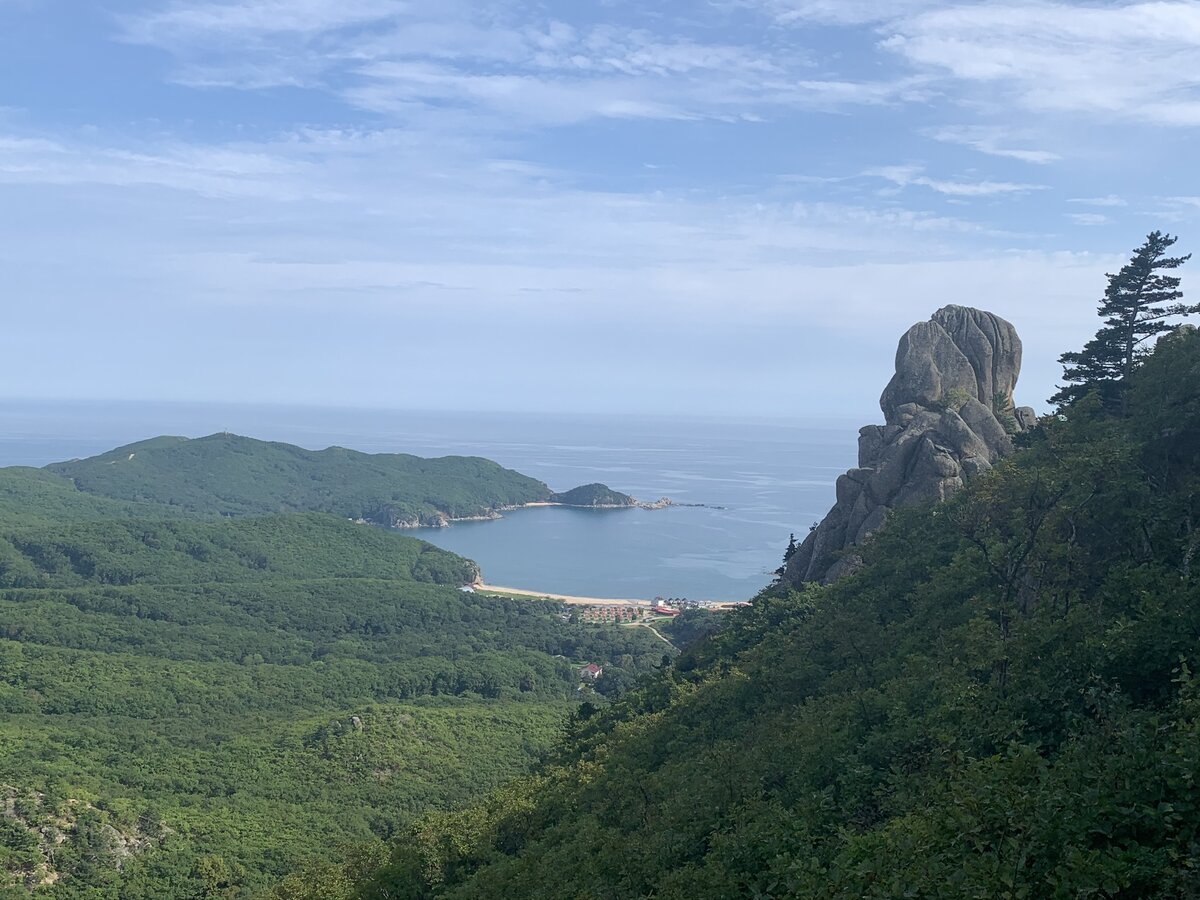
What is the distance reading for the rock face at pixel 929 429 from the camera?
41406 millimetres

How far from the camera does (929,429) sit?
142ft

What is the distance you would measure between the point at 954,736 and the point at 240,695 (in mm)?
84343

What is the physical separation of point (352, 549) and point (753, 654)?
5434 inches

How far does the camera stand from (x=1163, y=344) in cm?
2634

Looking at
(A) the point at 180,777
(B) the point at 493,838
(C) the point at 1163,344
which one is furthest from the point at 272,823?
(C) the point at 1163,344

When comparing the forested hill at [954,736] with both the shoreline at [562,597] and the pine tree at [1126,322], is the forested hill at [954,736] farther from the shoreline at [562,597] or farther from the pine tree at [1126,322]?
the shoreline at [562,597]

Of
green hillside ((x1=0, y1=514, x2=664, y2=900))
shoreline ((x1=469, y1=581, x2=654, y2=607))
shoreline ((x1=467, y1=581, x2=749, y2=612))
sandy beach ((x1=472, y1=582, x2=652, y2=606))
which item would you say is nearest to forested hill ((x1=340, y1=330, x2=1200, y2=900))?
green hillside ((x1=0, y1=514, x2=664, y2=900))

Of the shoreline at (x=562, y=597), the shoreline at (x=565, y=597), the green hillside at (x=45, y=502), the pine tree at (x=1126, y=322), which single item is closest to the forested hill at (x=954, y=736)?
the pine tree at (x=1126, y=322)

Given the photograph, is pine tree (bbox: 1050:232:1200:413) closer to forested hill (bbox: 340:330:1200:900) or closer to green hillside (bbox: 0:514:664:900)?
forested hill (bbox: 340:330:1200:900)

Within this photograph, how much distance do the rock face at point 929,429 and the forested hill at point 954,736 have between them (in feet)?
18.6

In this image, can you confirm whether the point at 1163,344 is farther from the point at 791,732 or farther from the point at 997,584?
the point at 791,732

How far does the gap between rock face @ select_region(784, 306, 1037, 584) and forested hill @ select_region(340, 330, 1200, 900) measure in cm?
568

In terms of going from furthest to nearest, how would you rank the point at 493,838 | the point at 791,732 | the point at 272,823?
the point at 272,823 → the point at 493,838 → the point at 791,732

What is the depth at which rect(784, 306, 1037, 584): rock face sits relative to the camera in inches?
1630
